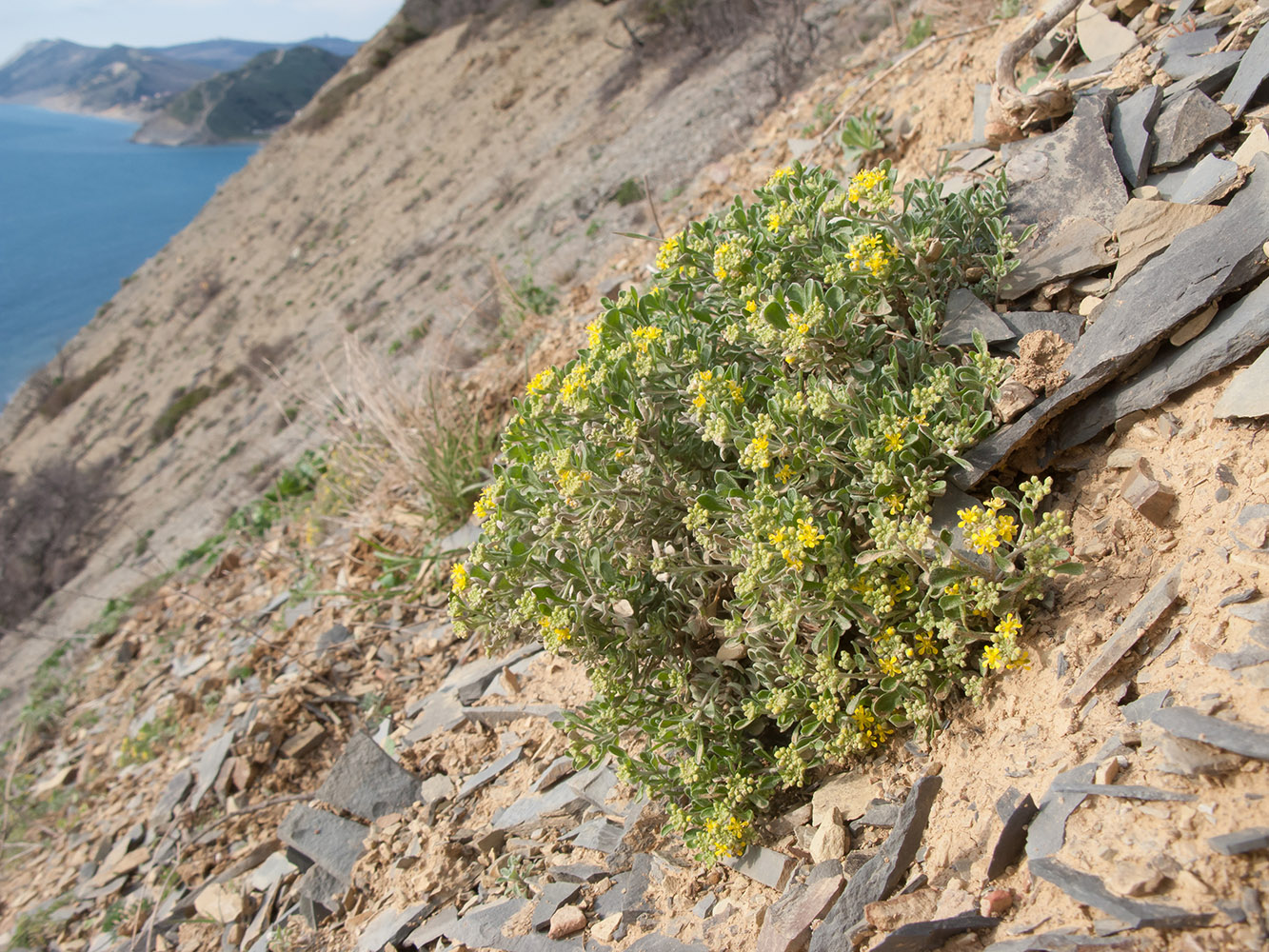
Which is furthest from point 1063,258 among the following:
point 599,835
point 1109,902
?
point 599,835

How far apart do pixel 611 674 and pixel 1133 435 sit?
1.76 metres

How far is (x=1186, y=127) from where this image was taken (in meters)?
2.79

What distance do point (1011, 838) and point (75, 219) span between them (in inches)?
2681

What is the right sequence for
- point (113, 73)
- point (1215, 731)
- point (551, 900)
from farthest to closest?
point (113, 73) < point (551, 900) < point (1215, 731)

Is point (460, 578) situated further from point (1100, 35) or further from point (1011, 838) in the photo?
point (1100, 35)

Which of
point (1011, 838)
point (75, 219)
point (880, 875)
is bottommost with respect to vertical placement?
point (880, 875)

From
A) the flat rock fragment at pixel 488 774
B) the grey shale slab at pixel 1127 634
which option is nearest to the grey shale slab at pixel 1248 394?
the grey shale slab at pixel 1127 634

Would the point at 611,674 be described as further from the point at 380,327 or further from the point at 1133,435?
the point at 380,327

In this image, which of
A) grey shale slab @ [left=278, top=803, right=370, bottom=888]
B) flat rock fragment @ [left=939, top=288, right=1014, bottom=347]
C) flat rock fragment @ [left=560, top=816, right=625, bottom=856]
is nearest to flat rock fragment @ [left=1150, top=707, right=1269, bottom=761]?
flat rock fragment @ [left=939, top=288, right=1014, bottom=347]

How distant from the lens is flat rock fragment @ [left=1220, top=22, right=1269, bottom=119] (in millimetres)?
2723

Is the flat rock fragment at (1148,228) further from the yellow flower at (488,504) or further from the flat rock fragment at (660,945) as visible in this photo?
the flat rock fragment at (660,945)

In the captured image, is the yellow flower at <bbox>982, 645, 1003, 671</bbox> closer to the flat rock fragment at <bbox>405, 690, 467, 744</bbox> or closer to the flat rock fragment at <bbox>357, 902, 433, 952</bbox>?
the flat rock fragment at <bbox>357, 902, 433, 952</bbox>

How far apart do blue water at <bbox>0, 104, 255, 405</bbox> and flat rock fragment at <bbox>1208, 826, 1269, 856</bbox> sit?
4357 centimetres

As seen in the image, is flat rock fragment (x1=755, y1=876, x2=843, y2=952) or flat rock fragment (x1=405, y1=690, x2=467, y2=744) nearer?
flat rock fragment (x1=755, y1=876, x2=843, y2=952)
